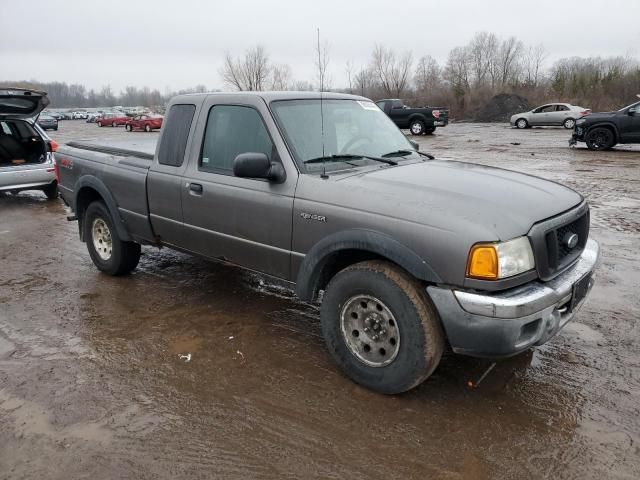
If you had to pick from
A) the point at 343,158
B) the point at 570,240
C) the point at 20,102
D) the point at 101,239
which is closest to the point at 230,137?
the point at 343,158

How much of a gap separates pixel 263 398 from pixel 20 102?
7663mm

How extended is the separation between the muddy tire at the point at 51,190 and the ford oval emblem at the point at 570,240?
32.3 feet

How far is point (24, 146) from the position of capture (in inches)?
420

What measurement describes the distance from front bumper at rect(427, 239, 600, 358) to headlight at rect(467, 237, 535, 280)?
0.39ft

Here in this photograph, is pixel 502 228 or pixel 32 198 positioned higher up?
pixel 502 228

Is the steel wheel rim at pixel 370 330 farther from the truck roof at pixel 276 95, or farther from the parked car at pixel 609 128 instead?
the parked car at pixel 609 128

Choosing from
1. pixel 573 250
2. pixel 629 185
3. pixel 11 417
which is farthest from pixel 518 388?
pixel 629 185

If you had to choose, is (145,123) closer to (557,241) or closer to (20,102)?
(20,102)

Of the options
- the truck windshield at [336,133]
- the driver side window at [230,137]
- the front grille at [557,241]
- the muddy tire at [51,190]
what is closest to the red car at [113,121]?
the muddy tire at [51,190]

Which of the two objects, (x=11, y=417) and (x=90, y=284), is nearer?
(x=11, y=417)

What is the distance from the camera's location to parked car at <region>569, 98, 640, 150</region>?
1550 cm

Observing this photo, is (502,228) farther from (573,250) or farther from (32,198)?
(32,198)

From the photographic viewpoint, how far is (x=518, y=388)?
338 centimetres

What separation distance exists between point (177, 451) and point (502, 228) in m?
2.19
